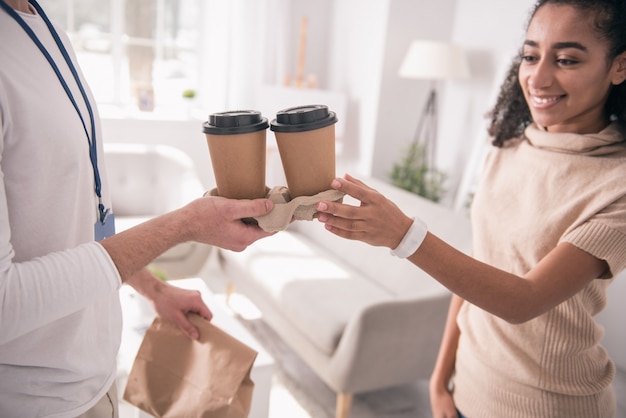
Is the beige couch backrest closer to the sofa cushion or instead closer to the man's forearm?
the sofa cushion

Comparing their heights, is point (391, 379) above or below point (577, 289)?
below

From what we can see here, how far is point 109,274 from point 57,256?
8 cm

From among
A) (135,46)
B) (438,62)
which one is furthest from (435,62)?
(135,46)

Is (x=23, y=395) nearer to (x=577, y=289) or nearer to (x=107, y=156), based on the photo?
(x=577, y=289)

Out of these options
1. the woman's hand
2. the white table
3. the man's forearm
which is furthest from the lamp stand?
the man's forearm

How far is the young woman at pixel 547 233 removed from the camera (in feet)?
3.15

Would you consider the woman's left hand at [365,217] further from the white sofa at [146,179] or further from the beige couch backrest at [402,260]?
the white sofa at [146,179]

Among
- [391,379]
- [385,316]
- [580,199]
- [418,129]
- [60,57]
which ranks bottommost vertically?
[391,379]

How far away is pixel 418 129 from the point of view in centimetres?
416

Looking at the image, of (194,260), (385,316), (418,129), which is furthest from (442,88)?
(385,316)

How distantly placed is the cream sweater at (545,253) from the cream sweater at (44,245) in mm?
769

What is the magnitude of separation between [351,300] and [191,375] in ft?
4.81

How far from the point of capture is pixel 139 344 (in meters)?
2.02

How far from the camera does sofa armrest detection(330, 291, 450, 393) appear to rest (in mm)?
2117
